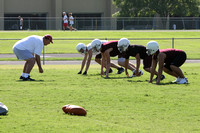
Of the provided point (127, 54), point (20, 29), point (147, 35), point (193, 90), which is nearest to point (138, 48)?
point (127, 54)

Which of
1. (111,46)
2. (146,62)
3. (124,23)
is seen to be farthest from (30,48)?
(124,23)

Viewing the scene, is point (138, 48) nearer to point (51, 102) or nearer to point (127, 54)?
point (127, 54)

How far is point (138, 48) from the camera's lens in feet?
56.1

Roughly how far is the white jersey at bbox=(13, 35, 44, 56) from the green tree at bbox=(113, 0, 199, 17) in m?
49.8

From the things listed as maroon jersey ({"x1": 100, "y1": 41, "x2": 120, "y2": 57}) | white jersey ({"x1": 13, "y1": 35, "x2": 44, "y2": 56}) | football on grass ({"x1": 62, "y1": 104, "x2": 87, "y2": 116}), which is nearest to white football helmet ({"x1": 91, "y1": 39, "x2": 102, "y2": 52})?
maroon jersey ({"x1": 100, "y1": 41, "x2": 120, "y2": 57})

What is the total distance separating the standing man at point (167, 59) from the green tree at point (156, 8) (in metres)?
50.6

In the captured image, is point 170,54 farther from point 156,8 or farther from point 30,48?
point 156,8

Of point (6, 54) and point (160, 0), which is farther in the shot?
point (160, 0)

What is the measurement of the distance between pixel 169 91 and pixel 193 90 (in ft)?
2.41

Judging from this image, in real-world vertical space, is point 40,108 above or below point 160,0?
below

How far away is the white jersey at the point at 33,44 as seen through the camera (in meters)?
16.5

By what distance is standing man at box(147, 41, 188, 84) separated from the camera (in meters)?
15.1

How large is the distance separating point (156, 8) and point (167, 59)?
169 feet

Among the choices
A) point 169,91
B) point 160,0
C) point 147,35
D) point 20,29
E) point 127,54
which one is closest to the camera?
point 169,91
